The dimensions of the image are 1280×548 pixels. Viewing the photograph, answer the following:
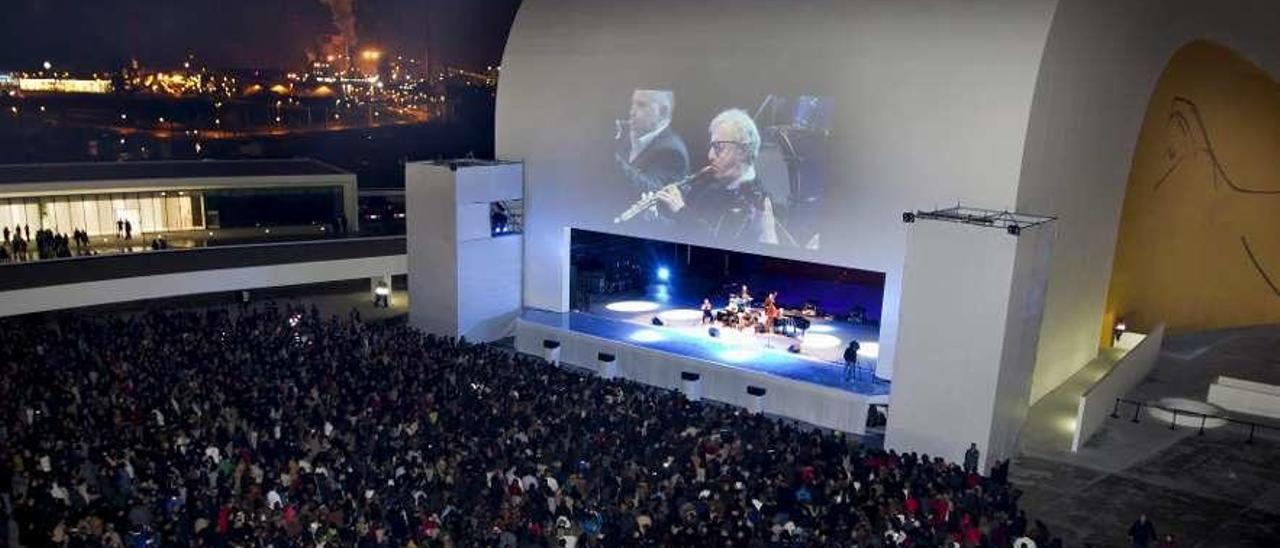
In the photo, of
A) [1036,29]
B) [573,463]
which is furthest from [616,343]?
[1036,29]

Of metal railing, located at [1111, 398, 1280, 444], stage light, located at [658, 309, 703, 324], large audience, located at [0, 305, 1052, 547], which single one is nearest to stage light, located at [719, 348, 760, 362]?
stage light, located at [658, 309, 703, 324]

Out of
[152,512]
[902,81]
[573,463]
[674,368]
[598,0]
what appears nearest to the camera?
[152,512]

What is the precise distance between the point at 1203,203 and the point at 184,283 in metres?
23.7

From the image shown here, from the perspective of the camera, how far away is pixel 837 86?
1720cm

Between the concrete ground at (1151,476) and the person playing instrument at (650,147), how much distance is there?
8.97m

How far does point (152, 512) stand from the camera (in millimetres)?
9703

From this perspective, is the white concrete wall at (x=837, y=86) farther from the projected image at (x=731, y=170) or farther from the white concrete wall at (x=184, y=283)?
the white concrete wall at (x=184, y=283)

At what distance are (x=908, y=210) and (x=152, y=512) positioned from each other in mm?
13056

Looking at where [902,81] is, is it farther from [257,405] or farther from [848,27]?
[257,405]

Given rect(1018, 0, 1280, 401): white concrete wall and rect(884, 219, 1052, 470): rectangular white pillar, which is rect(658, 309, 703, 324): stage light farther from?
rect(1018, 0, 1280, 401): white concrete wall

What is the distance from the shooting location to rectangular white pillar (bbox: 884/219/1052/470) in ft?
44.8

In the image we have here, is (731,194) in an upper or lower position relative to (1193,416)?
upper

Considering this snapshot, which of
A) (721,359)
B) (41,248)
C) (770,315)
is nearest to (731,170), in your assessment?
(770,315)

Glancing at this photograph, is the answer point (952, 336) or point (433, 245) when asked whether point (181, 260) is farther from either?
point (952, 336)
